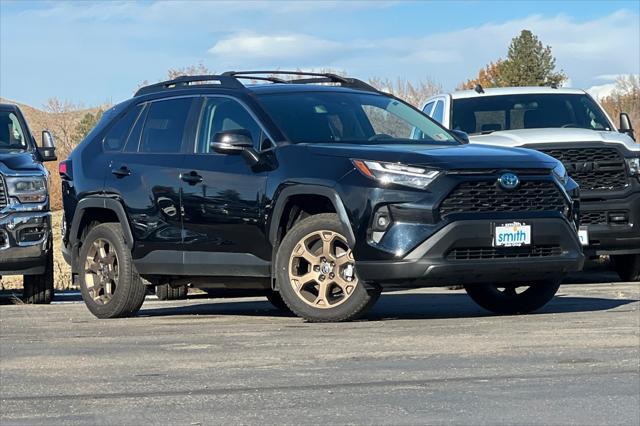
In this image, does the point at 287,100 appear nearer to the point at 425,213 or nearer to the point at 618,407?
the point at 425,213

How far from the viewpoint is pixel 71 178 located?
11625 mm

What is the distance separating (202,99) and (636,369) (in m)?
4.57

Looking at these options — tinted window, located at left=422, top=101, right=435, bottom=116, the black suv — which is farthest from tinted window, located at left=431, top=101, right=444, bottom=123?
the black suv

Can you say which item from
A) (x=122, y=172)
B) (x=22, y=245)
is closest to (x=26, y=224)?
(x=22, y=245)

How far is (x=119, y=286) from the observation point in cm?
1088

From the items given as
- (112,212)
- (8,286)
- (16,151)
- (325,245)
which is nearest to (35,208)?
(16,151)

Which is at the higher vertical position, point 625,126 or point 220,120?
point 220,120

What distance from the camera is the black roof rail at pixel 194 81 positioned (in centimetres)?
1079

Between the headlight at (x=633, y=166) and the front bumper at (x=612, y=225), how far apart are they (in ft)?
0.75

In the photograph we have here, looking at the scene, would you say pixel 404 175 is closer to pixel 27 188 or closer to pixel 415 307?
pixel 415 307

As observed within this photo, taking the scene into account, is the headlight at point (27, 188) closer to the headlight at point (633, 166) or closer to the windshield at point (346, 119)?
the windshield at point (346, 119)

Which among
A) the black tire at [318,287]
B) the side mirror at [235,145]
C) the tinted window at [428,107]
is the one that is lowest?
the black tire at [318,287]

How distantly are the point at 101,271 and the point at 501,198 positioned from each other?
11.5 feet

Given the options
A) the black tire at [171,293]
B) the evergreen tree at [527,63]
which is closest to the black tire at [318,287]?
the black tire at [171,293]
